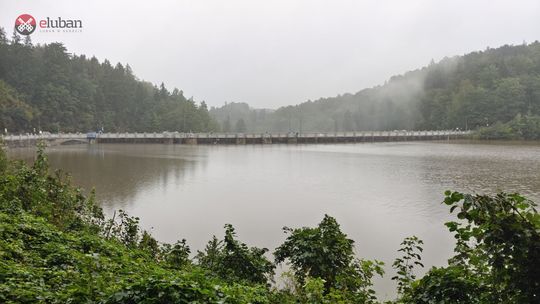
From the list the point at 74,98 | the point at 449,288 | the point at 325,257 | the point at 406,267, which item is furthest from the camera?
the point at 74,98

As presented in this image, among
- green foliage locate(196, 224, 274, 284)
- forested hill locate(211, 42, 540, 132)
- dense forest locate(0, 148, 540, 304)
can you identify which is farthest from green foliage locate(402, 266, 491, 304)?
forested hill locate(211, 42, 540, 132)

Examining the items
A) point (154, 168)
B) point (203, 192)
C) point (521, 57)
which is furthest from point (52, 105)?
point (521, 57)

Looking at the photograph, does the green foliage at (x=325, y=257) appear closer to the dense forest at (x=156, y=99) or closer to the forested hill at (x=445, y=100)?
the dense forest at (x=156, y=99)

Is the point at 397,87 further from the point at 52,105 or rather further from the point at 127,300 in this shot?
the point at 127,300

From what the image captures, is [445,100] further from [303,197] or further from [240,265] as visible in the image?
[240,265]

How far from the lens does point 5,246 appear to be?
224 inches

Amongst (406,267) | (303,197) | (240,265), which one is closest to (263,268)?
(240,265)

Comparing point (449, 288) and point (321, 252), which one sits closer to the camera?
point (449, 288)

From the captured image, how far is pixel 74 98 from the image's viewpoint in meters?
84.1

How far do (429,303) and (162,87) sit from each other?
109m

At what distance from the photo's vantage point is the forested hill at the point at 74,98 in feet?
243

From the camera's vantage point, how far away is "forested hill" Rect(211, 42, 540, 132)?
91062 mm

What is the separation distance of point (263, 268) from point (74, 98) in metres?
88.8

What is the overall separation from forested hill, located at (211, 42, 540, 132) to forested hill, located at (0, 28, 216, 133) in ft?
131
